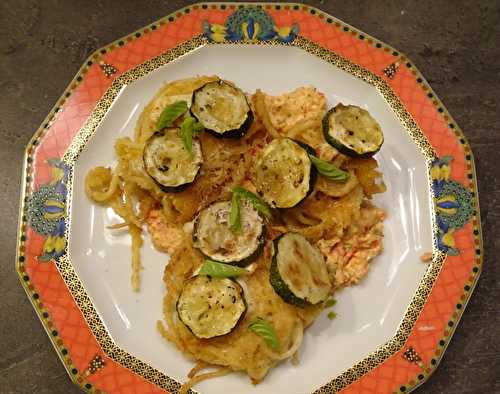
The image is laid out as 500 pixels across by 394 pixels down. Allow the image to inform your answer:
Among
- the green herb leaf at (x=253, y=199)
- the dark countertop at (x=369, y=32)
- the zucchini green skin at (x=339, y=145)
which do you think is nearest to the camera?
the green herb leaf at (x=253, y=199)

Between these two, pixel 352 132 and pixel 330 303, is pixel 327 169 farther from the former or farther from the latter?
pixel 330 303

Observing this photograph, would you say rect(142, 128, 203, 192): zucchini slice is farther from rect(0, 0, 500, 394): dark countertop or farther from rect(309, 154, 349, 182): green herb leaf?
rect(0, 0, 500, 394): dark countertop

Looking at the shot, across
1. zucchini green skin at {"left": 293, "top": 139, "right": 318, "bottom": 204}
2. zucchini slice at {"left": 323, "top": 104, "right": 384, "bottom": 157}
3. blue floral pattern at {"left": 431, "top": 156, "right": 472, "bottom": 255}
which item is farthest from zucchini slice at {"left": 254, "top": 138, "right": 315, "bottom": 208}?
blue floral pattern at {"left": 431, "top": 156, "right": 472, "bottom": 255}

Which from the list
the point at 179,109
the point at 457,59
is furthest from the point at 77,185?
the point at 457,59

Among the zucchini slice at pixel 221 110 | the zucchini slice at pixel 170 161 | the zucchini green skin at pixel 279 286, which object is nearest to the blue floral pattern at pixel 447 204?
the zucchini green skin at pixel 279 286

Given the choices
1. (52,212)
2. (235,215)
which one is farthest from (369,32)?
(52,212)

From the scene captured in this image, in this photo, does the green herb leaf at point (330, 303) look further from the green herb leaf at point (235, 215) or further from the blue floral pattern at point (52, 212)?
the blue floral pattern at point (52, 212)

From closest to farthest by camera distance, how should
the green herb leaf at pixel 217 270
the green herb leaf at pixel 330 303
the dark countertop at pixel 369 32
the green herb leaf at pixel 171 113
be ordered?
the green herb leaf at pixel 217 270 → the green herb leaf at pixel 171 113 → the green herb leaf at pixel 330 303 → the dark countertop at pixel 369 32
